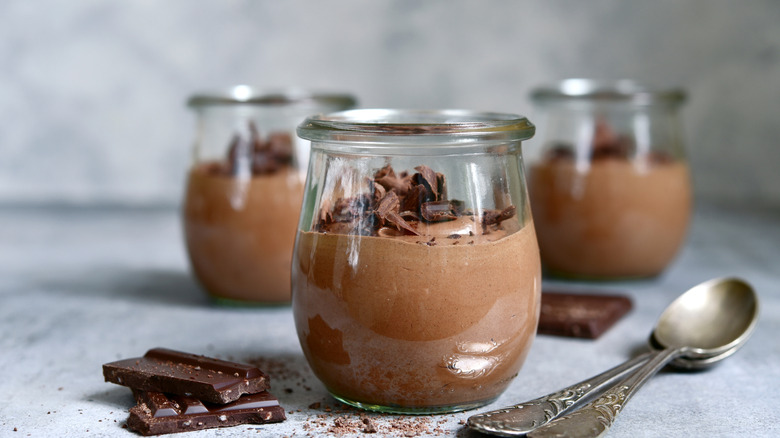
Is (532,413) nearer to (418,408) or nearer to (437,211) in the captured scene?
(418,408)

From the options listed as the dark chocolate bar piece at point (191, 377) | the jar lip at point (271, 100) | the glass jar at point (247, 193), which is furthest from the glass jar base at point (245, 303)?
the dark chocolate bar piece at point (191, 377)

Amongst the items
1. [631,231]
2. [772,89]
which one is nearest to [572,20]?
[772,89]

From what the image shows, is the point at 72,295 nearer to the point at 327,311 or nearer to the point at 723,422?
the point at 327,311

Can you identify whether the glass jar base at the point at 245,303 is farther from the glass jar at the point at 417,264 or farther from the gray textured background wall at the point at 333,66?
the gray textured background wall at the point at 333,66

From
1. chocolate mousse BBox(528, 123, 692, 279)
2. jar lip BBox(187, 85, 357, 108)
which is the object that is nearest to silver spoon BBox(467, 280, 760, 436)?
chocolate mousse BBox(528, 123, 692, 279)

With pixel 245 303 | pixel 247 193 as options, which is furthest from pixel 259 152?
pixel 245 303

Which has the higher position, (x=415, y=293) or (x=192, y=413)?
(x=415, y=293)

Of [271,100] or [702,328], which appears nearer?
[702,328]
